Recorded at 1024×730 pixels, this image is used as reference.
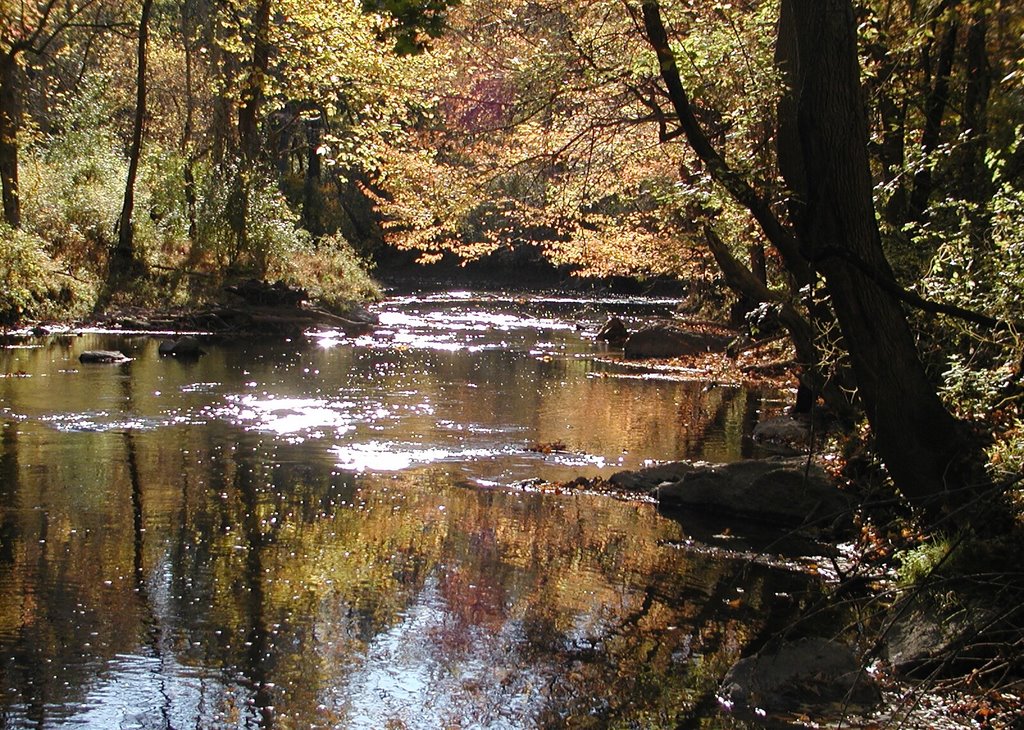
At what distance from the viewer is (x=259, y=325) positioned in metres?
26.5

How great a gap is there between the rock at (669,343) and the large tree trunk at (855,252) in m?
17.0

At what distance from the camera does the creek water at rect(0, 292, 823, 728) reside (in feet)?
21.2

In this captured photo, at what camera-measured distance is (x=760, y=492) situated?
11.1 metres

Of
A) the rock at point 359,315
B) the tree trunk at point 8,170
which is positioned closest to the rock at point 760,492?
the rock at point 359,315

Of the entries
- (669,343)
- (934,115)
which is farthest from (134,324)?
(934,115)

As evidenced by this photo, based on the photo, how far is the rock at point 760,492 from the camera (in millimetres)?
10867

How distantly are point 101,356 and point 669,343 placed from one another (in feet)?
40.4

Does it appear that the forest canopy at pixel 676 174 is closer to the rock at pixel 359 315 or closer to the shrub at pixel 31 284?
the shrub at pixel 31 284

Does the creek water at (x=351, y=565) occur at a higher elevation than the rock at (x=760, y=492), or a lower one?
lower

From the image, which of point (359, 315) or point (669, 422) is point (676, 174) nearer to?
point (669, 422)

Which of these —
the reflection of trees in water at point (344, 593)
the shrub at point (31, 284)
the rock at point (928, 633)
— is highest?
the shrub at point (31, 284)

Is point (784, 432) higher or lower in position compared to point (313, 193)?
lower

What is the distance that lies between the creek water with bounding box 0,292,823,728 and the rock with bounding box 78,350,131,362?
1.65m

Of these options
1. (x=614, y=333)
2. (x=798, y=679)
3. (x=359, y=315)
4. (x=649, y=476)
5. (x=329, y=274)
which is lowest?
(x=798, y=679)
